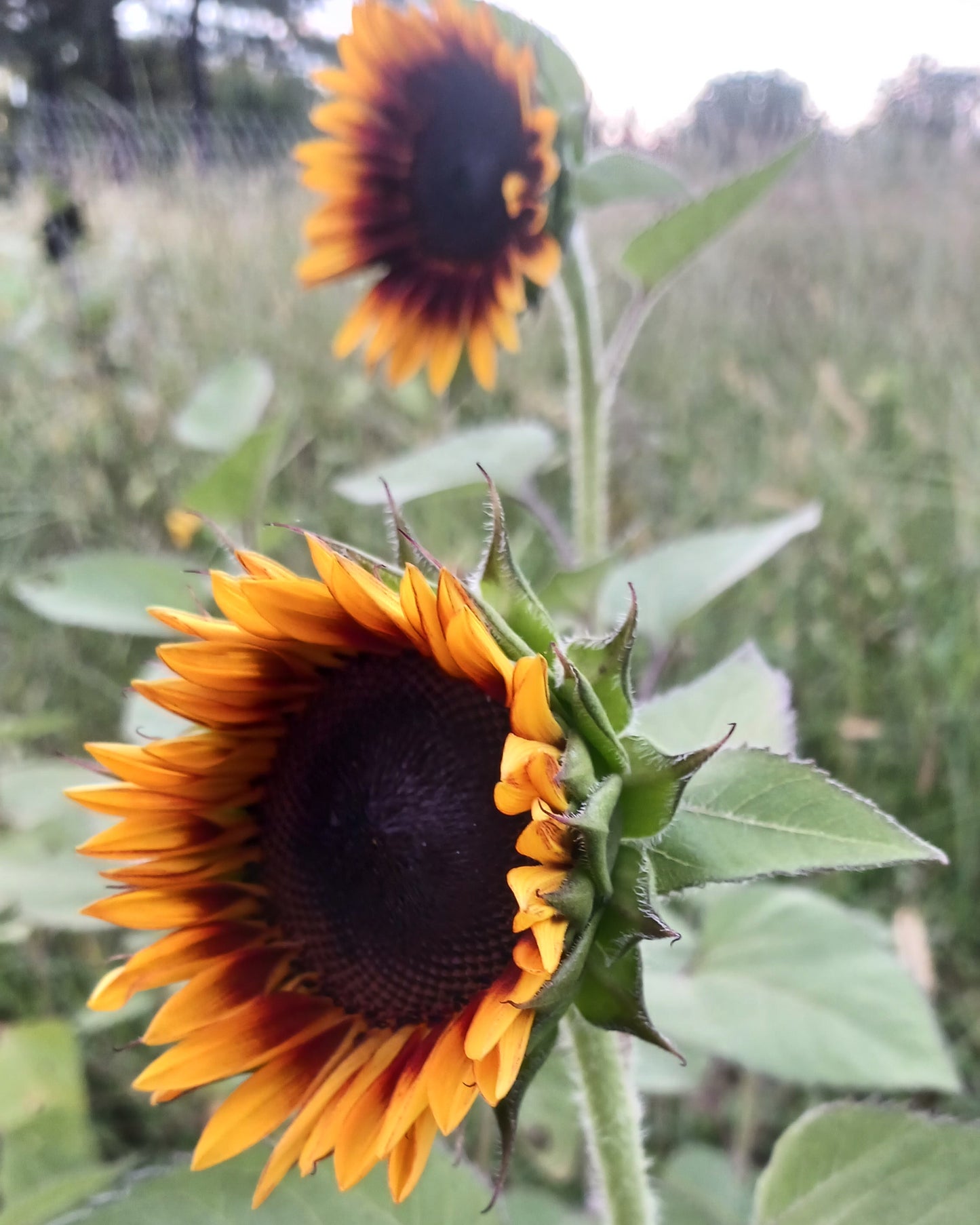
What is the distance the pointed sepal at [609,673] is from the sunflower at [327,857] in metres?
0.03

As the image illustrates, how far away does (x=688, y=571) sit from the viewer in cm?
84

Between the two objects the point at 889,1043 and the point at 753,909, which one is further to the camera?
the point at 753,909

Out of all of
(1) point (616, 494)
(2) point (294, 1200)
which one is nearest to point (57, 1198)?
(2) point (294, 1200)

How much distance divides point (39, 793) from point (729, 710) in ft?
2.11

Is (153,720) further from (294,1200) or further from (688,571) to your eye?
(688,571)

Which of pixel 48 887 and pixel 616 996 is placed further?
pixel 48 887

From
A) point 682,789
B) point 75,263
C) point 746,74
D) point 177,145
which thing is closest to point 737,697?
point 682,789

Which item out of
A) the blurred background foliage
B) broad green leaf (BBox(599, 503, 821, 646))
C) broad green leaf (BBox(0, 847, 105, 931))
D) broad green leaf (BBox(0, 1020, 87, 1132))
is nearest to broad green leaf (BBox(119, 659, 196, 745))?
the blurred background foliage

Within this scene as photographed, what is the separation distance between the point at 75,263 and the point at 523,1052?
180cm

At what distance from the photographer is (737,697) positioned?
0.53 meters

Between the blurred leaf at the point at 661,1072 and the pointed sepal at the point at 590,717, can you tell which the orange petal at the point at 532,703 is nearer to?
the pointed sepal at the point at 590,717

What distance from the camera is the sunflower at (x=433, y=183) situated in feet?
2.51

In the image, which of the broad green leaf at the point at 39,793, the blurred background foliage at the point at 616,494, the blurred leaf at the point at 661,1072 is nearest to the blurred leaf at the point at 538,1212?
the blurred background foliage at the point at 616,494

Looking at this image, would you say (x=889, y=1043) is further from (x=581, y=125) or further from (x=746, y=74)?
(x=746, y=74)
